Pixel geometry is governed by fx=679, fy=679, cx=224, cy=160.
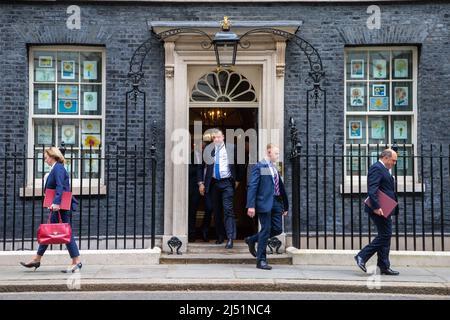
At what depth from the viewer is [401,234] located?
11234 millimetres

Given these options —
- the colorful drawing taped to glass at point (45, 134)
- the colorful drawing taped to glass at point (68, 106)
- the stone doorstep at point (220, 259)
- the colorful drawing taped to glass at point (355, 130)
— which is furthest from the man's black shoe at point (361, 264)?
the colorful drawing taped to glass at point (45, 134)

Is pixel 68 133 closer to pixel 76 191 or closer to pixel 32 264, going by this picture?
pixel 76 191

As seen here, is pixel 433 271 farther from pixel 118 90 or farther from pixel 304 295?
pixel 118 90

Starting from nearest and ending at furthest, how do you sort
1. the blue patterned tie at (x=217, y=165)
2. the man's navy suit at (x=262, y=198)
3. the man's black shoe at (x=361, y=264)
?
the man's black shoe at (x=361, y=264) → the man's navy suit at (x=262, y=198) → the blue patterned tie at (x=217, y=165)

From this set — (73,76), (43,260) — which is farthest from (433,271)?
(73,76)

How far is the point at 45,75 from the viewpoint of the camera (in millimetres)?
11570

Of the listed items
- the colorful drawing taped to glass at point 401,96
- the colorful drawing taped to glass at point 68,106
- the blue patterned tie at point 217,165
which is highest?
the colorful drawing taped to glass at point 401,96

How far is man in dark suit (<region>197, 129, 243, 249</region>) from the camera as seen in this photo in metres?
10.8

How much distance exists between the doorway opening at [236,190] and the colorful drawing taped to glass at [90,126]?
167cm

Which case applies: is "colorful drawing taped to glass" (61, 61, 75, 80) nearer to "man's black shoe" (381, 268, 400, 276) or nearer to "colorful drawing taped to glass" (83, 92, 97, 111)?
"colorful drawing taped to glass" (83, 92, 97, 111)

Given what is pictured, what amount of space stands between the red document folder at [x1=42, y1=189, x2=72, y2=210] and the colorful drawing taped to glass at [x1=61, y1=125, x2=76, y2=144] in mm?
2416

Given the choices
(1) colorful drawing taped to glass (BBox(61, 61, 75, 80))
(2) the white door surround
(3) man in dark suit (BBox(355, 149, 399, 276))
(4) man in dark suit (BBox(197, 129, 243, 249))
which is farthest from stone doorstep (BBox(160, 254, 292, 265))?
(1) colorful drawing taped to glass (BBox(61, 61, 75, 80))

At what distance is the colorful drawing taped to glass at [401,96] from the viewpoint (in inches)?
462

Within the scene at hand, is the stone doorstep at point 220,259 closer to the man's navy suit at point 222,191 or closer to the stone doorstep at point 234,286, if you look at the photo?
the man's navy suit at point 222,191
